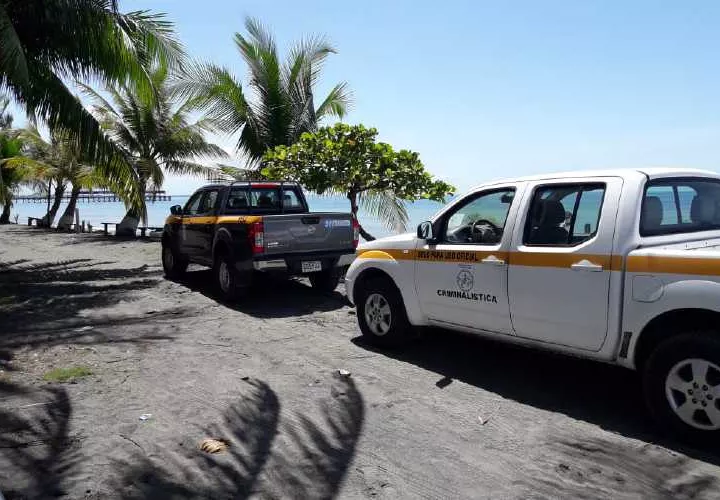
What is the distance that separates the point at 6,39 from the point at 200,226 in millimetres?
4409

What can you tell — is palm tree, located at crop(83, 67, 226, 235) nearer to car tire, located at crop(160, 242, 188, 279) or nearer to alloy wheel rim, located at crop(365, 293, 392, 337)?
car tire, located at crop(160, 242, 188, 279)

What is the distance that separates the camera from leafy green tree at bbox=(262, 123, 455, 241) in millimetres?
13031

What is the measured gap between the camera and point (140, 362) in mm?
6199

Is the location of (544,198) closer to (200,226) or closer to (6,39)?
(200,226)

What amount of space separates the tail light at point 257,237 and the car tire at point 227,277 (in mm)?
639

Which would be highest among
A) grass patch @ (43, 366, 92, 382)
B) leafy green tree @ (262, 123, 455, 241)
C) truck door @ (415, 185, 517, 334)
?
leafy green tree @ (262, 123, 455, 241)

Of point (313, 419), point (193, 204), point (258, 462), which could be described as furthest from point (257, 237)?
point (258, 462)

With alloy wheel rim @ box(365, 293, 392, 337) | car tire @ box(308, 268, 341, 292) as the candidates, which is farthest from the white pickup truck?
car tire @ box(308, 268, 341, 292)

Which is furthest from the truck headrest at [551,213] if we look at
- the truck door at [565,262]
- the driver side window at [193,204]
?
the driver side window at [193,204]

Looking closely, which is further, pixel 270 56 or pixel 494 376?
pixel 270 56

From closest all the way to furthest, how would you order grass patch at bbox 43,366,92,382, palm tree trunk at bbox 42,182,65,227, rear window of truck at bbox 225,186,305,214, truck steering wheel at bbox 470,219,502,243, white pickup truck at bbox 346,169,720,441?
white pickup truck at bbox 346,169,720,441, truck steering wheel at bbox 470,219,502,243, grass patch at bbox 43,366,92,382, rear window of truck at bbox 225,186,305,214, palm tree trunk at bbox 42,182,65,227

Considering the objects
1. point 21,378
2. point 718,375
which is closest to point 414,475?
point 718,375

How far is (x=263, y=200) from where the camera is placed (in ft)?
34.4

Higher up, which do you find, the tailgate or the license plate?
the tailgate
